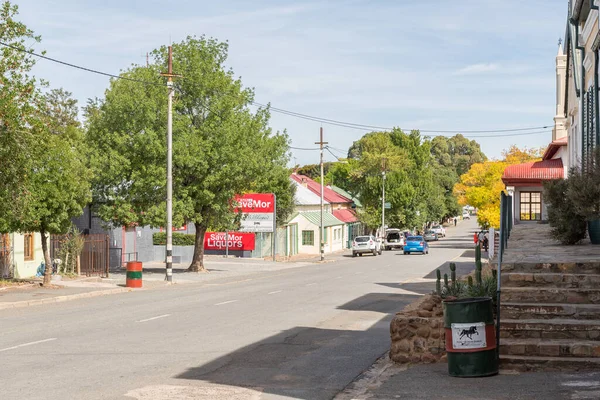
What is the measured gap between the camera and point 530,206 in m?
42.1

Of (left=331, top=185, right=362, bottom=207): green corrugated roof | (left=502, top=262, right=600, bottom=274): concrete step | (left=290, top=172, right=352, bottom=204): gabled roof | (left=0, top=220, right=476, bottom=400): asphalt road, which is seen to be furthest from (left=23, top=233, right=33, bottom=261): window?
(left=331, top=185, right=362, bottom=207): green corrugated roof

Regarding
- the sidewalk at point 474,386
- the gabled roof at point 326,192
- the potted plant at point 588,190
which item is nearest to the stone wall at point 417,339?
the sidewalk at point 474,386

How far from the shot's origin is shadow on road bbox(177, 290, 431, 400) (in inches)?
450

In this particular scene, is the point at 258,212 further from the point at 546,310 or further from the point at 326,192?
the point at 546,310

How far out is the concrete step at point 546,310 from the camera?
39.9ft

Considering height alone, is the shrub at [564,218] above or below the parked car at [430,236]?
above

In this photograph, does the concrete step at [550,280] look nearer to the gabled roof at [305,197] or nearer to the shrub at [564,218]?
the shrub at [564,218]

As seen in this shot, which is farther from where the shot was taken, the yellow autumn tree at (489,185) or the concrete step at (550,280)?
the yellow autumn tree at (489,185)

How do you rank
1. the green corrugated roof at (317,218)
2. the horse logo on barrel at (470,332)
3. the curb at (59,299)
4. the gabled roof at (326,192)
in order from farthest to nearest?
the gabled roof at (326,192)
the green corrugated roof at (317,218)
the curb at (59,299)
the horse logo on barrel at (470,332)

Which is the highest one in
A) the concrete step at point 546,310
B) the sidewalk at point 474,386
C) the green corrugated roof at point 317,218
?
the green corrugated roof at point 317,218

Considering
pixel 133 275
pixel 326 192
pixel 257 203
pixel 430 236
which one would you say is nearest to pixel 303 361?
pixel 133 275

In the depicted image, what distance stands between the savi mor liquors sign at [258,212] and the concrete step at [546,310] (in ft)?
153

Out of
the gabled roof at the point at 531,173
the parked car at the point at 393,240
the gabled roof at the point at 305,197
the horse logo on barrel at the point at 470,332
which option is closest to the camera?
the horse logo on barrel at the point at 470,332

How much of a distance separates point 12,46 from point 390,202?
72224 millimetres
